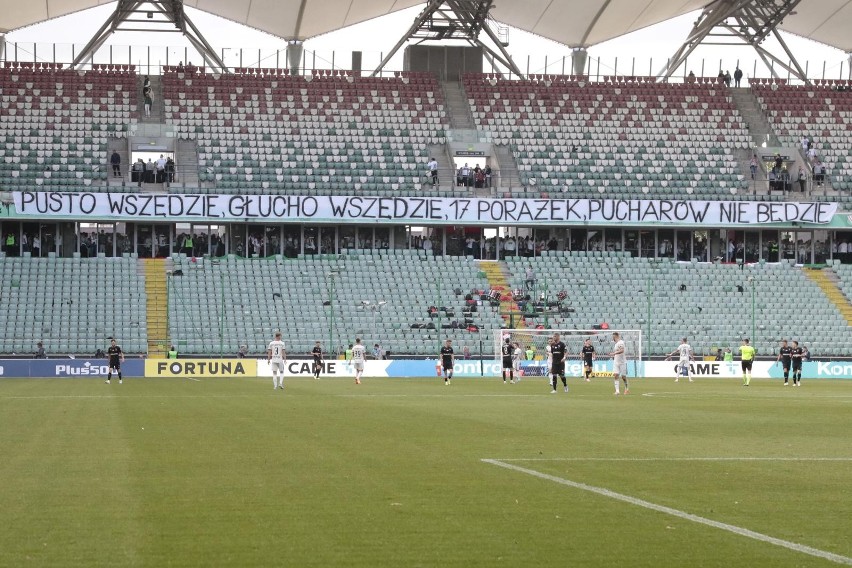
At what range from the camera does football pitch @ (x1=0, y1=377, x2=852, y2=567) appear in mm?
9367

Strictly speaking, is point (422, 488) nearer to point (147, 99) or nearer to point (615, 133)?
point (147, 99)

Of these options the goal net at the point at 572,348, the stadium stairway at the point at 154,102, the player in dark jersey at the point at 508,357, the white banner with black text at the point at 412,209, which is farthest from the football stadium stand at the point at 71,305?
the player in dark jersey at the point at 508,357

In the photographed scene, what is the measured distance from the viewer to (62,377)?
48594 millimetres

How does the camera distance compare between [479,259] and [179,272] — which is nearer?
[179,272]

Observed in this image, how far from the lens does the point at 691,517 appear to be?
11.0 meters

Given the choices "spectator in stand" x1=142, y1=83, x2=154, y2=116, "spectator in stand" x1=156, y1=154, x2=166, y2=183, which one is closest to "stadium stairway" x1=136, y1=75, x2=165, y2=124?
"spectator in stand" x1=142, y1=83, x2=154, y2=116

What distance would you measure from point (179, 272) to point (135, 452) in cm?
4343

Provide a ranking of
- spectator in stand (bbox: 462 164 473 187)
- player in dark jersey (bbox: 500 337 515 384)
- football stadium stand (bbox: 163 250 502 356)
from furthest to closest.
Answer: spectator in stand (bbox: 462 164 473 187), football stadium stand (bbox: 163 250 502 356), player in dark jersey (bbox: 500 337 515 384)

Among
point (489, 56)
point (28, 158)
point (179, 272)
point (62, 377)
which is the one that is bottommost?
point (62, 377)

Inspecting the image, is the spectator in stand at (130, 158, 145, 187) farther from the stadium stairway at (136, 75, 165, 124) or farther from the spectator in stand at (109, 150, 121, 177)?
the stadium stairway at (136, 75, 165, 124)

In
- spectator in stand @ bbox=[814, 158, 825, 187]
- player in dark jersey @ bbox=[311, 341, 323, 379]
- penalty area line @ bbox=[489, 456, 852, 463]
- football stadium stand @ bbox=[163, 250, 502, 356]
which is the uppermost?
spectator in stand @ bbox=[814, 158, 825, 187]

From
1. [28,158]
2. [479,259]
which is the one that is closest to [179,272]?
[28,158]

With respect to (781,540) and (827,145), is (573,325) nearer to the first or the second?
(827,145)

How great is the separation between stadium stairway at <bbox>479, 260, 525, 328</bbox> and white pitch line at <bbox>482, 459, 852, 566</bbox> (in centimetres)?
4299
